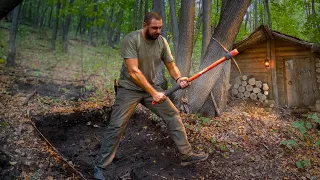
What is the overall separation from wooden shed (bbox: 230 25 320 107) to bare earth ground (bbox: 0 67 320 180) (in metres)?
3.72

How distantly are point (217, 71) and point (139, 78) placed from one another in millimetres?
3325

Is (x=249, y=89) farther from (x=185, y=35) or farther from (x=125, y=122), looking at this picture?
(x=125, y=122)

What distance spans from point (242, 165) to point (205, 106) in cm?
246

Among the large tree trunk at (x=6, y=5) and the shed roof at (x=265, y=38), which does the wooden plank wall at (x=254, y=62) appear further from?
the large tree trunk at (x=6, y=5)

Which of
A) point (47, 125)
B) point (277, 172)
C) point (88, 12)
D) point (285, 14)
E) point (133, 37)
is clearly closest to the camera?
point (133, 37)

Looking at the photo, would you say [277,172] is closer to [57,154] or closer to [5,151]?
[57,154]

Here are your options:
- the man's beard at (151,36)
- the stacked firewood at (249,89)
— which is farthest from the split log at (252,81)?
the man's beard at (151,36)

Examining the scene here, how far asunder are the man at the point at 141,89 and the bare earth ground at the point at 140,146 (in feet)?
1.45

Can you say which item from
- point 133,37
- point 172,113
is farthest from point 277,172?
point 133,37

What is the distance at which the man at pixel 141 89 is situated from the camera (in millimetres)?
3705

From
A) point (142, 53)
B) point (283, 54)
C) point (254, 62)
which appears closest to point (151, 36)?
point (142, 53)

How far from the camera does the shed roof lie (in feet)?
32.5

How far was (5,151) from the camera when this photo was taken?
457cm

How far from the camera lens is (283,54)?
11.5 meters
